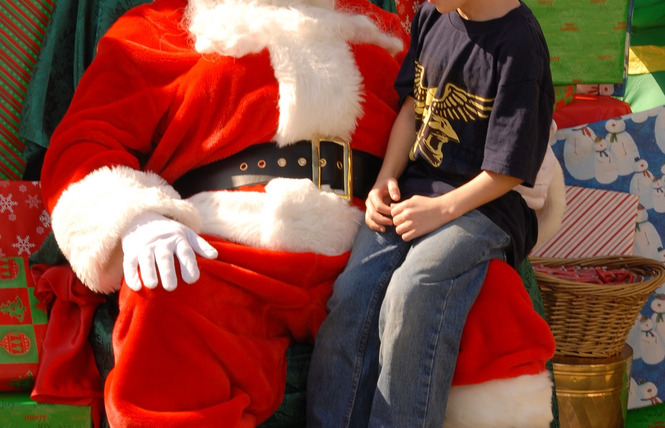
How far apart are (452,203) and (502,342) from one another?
10.6 inches

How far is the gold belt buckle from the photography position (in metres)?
1.55

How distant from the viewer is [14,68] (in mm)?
1836

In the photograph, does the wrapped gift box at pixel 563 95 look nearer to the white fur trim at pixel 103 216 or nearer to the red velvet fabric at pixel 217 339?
the red velvet fabric at pixel 217 339

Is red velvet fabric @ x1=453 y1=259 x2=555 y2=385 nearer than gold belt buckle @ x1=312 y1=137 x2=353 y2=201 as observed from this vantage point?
Yes

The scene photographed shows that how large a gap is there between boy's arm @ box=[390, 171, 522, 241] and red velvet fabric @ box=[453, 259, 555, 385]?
168 millimetres

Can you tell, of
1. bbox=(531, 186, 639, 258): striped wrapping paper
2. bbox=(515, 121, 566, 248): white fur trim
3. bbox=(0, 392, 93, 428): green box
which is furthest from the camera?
bbox=(531, 186, 639, 258): striped wrapping paper

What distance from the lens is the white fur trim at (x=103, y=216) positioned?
133cm

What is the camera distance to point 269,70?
5.19ft

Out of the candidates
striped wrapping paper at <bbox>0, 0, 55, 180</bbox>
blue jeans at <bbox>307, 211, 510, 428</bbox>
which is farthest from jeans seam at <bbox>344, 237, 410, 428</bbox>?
striped wrapping paper at <bbox>0, 0, 55, 180</bbox>

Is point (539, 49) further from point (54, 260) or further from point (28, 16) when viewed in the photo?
point (28, 16)

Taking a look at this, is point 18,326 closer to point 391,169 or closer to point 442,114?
point 391,169

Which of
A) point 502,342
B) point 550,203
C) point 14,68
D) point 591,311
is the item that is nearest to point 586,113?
point 591,311

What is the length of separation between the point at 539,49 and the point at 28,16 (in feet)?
3.98

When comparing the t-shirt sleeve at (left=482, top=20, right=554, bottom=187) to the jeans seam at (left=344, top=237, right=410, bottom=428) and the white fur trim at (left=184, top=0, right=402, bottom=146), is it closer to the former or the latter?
the jeans seam at (left=344, top=237, right=410, bottom=428)
